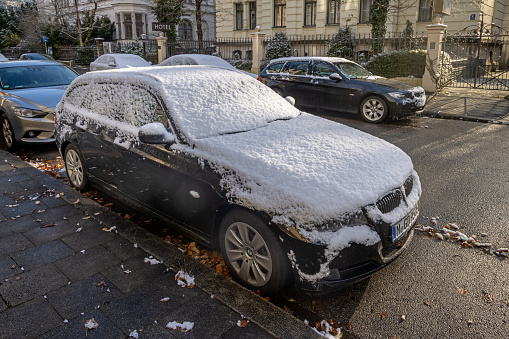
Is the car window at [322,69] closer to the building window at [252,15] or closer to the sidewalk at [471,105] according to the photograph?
the sidewalk at [471,105]

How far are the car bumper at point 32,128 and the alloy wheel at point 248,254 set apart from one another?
5780 millimetres

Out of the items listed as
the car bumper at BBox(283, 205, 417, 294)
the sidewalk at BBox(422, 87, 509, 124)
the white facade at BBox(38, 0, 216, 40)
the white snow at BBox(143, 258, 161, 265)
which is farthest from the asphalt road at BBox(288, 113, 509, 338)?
the white facade at BBox(38, 0, 216, 40)

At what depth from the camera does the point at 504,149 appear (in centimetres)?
815

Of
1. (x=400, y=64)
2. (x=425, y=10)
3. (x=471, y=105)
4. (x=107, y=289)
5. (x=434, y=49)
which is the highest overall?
(x=425, y=10)

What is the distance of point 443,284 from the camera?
357 centimetres

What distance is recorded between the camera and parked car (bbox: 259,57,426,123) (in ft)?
34.5

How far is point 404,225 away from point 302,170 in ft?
3.29

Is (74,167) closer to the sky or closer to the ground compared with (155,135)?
closer to the ground

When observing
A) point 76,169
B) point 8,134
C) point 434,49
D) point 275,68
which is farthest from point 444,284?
point 434,49

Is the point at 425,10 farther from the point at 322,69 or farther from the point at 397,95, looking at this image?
the point at 397,95

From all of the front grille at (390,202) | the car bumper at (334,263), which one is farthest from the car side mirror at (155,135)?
the front grille at (390,202)

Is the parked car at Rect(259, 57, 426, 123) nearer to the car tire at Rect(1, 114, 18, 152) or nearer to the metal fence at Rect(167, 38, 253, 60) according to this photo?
the car tire at Rect(1, 114, 18, 152)

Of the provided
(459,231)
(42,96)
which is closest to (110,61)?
(42,96)

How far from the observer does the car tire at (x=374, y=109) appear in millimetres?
10609
